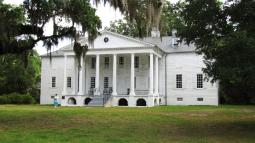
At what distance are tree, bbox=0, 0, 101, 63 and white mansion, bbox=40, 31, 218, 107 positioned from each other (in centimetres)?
2424

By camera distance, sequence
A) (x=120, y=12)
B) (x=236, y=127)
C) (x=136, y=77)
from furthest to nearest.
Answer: (x=136, y=77) < (x=236, y=127) < (x=120, y=12)

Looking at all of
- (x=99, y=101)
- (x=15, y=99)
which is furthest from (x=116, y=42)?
(x=15, y=99)

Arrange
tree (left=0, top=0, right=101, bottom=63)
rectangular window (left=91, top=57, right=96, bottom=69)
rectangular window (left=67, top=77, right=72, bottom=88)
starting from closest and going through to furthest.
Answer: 1. tree (left=0, top=0, right=101, bottom=63)
2. rectangular window (left=91, top=57, right=96, bottom=69)
3. rectangular window (left=67, top=77, right=72, bottom=88)

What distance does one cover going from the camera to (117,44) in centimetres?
4525

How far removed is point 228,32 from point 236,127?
3932 mm

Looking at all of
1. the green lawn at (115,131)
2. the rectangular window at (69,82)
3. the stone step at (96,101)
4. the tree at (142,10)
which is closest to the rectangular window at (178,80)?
the stone step at (96,101)

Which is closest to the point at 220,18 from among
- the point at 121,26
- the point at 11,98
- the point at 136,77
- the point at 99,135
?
the point at 99,135

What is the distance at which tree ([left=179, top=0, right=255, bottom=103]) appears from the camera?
1390cm

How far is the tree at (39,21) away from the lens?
17453mm

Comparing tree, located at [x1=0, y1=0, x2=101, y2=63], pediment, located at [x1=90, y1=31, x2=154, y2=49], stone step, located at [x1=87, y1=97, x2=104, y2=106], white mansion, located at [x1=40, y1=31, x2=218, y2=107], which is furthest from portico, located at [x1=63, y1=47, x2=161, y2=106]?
tree, located at [x1=0, y1=0, x2=101, y2=63]

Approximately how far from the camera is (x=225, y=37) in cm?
1489

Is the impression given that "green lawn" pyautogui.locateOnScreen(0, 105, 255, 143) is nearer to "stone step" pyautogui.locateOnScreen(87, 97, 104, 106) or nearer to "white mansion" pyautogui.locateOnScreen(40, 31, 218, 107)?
"stone step" pyautogui.locateOnScreen(87, 97, 104, 106)

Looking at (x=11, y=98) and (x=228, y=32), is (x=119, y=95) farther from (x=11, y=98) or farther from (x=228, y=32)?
(x=228, y=32)

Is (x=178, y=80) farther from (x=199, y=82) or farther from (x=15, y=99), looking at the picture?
(x=15, y=99)
